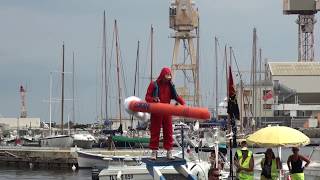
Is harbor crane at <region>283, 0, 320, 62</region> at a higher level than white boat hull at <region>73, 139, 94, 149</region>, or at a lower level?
higher

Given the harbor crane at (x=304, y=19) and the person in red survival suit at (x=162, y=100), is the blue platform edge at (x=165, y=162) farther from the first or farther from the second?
the harbor crane at (x=304, y=19)

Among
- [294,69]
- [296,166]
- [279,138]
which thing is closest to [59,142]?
[279,138]

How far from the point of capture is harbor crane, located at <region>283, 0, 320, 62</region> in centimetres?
14912

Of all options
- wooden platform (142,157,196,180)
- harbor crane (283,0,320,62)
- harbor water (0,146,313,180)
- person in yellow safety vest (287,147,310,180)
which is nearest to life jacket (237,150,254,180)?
person in yellow safety vest (287,147,310,180)

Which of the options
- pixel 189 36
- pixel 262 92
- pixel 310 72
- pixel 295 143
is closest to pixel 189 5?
pixel 189 36

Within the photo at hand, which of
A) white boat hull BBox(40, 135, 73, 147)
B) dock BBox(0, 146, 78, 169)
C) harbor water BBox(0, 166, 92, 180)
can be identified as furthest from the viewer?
white boat hull BBox(40, 135, 73, 147)

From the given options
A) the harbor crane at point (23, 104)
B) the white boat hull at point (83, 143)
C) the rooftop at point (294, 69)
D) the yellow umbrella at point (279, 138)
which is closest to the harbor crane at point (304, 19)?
the rooftop at point (294, 69)

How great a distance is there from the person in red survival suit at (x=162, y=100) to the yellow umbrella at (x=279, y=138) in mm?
3739

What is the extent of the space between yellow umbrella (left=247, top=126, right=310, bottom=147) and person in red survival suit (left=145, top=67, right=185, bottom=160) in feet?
12.3

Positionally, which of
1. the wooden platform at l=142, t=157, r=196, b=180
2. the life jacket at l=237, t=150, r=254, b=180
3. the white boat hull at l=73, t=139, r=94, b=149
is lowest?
the white boat hull at l=73, t=139, r=94, b=149

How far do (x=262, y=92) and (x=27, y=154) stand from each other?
73.9 m

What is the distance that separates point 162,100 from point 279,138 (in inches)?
173

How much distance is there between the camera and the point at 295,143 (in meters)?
19.5

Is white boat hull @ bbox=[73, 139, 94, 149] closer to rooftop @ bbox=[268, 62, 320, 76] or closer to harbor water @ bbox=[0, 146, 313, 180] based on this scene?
harbor water @ bbox=[0, 146, 313, 180]
